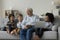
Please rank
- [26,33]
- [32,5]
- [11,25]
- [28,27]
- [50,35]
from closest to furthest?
1. [50,35]
2. [26,33]
3. [28,27]
4. [11,25]
5. [32,5]

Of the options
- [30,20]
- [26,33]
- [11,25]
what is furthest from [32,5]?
[26,33]

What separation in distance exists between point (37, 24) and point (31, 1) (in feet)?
8.15

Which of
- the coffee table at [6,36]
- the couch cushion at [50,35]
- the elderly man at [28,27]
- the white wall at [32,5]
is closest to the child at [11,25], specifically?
the coffee table at [6,36]

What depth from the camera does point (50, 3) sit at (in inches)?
241

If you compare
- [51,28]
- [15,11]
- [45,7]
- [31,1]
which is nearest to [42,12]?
[45,7]

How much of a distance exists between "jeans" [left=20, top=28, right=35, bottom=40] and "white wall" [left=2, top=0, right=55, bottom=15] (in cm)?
268

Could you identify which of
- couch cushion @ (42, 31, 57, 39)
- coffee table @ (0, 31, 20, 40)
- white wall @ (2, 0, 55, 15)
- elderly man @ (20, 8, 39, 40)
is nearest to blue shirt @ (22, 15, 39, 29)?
elderly man @ (20, 8, 39, 40)

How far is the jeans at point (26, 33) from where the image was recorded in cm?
346

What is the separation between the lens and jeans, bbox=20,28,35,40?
3457mm

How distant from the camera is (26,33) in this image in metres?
3.56

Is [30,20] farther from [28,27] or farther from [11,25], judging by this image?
[11,25]

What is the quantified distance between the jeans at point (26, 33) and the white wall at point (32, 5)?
105 inches

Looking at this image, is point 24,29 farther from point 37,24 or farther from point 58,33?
point 58,33

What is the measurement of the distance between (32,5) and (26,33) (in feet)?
9.43
